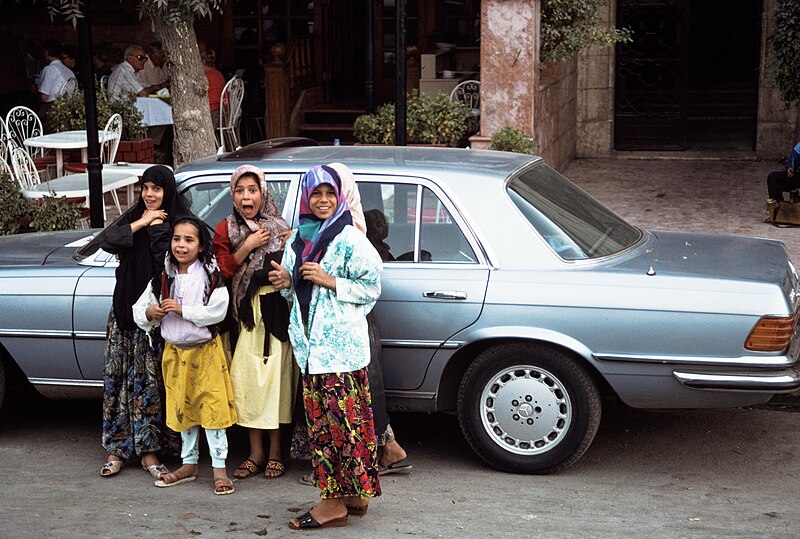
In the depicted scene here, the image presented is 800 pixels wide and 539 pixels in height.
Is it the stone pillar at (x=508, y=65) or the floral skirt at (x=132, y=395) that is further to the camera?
the stone pillar at (x=508, y=65)

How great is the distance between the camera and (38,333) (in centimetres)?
632

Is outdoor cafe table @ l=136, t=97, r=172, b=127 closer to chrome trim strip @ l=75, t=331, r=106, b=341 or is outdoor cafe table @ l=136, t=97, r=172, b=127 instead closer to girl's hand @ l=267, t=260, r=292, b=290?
chrome trim strip @ l=75, t=331, r=106, b=341

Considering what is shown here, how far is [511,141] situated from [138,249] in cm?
618

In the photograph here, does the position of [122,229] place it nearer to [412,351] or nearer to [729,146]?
[412,351]

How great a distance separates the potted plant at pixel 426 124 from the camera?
1225cm

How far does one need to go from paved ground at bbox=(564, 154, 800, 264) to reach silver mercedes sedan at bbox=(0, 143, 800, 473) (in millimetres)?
4695

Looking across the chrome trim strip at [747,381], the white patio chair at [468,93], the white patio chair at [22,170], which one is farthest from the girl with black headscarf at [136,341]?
the white patio chair at [468,93]

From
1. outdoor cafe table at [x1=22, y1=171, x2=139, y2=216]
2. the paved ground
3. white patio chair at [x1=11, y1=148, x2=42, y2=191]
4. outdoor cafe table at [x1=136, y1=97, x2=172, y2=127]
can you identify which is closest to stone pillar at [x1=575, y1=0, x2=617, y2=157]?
the paved ground

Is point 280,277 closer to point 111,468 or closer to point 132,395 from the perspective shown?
point 132,395

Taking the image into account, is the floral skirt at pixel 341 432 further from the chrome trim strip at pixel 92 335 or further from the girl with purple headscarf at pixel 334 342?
the chrome trim strip at pixel 92 335

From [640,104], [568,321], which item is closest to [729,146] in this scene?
[640,104]

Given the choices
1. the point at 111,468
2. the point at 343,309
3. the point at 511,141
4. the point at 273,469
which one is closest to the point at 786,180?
the point at 511,141

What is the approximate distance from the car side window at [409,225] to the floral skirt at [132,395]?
1.23 meters

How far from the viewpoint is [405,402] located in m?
6.07
